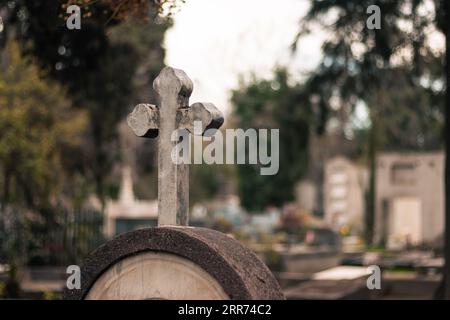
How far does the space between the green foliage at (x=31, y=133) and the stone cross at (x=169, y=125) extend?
1478 cm

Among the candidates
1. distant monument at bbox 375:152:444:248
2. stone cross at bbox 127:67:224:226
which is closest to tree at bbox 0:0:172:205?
stone cross at bbox 127:67:224:226

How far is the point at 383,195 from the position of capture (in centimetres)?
3359

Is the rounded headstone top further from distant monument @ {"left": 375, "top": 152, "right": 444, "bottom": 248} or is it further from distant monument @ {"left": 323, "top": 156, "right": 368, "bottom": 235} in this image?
distant monument @ {"left": 323, "top": 156, "right": 368, "bottom": 235}

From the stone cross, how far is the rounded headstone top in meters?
0.66

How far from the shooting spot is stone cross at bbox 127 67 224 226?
19.4 ft

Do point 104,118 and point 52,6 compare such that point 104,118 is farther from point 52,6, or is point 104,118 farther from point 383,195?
point 383,195

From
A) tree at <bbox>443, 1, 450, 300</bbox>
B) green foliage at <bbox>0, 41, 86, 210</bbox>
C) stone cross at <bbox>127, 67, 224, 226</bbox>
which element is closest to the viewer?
stone cross at <bbox>127, 67, 224, 226</bbox>

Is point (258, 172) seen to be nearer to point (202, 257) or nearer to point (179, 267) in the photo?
point (179, 267)

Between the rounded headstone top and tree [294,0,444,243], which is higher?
tree [294,0,444,243]

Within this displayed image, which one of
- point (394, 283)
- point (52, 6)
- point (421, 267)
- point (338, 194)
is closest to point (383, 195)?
point (338, 194)

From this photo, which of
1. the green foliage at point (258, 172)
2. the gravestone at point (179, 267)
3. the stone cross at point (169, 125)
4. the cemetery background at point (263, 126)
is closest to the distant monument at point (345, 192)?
the cemetery background at point (263, 126)

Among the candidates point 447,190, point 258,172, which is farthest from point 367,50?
point 258,172

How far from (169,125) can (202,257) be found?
4.53 feet
